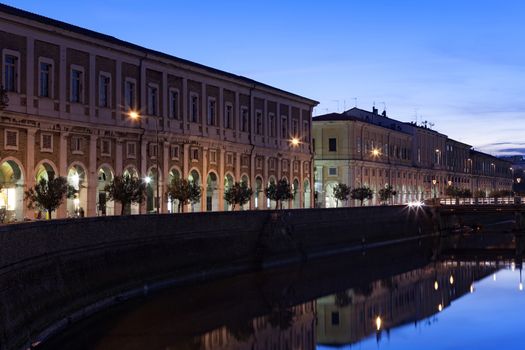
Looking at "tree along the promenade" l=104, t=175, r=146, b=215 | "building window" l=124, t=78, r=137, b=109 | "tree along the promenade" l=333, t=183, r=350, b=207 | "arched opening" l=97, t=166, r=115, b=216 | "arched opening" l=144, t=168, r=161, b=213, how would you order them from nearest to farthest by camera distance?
1. "tree along the promenade" l=104, t=175, r=146, b=215
2. "arched opening" l=97, t=166, r=115, b=216
3. "building window" l=124, t=78, r=137, b=109
4. "arched opening" l=144, t=168, r=161, b=213
5. "tree along the promenade" l=333, t=183, r=350, b=207

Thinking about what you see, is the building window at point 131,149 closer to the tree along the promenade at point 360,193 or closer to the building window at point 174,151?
the building window at point 174,151

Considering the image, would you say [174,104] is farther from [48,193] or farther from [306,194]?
[306,194]

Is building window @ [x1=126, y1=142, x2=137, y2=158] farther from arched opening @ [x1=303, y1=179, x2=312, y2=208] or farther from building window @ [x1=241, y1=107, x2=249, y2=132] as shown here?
arched opening @ [x1=303, y1=179, x2=312, y2=208]

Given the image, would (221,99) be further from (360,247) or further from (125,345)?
(125,345)

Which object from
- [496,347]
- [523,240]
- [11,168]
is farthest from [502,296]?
[523,240]

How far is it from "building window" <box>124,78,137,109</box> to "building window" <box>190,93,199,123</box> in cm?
731

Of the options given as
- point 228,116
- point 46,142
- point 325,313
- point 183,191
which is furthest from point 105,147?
point 325,313

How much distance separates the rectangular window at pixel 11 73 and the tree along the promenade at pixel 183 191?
45.2 feet

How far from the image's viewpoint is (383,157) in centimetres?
10781

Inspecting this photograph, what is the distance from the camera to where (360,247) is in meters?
71.2

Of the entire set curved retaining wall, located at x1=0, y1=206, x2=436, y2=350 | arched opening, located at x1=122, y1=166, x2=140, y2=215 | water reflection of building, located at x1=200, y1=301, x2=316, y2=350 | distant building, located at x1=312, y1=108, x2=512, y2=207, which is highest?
distant building, located at x1=312, y1=108, x2=512, y2=207

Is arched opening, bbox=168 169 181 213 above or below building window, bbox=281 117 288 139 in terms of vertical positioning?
below

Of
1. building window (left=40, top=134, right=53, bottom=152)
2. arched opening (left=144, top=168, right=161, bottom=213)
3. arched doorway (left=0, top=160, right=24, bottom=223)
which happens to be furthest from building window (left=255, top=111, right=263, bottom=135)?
arched doorway (left=0, top=160, right=24, bottom=223)

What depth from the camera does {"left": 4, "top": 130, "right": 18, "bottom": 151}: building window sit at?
1756 inches
